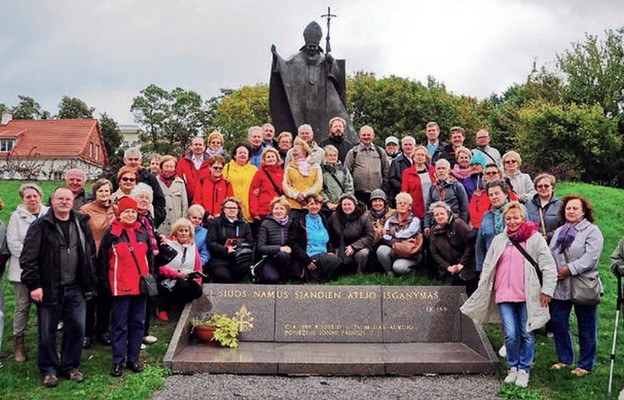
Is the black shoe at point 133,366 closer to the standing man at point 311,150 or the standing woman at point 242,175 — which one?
the standing woman at point 242,175

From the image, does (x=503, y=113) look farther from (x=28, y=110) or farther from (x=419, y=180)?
(x=28, y=110)

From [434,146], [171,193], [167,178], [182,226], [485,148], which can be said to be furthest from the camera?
[434,146]

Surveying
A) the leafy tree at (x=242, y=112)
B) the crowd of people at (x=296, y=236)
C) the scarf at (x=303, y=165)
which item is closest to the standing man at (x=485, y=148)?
the crowd of people at (x=296, y=236)

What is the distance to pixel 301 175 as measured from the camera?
9188 mm

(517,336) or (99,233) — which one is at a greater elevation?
(99,233)

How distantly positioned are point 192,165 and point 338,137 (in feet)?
8.08

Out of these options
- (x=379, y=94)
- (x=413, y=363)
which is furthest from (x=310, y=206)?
(x=379, y=94)

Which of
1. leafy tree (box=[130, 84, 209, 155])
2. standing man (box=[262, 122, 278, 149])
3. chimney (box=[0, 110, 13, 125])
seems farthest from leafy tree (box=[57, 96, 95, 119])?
standing man (box=[262, 122, 278, 149])

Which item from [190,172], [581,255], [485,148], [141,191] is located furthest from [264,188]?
[581,255]

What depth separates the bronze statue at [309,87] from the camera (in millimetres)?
12164

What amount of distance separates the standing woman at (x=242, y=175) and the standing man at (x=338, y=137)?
66.2 inches

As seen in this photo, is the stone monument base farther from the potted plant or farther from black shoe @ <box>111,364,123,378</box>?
black shoe @ <box>111,364,123,378</box>

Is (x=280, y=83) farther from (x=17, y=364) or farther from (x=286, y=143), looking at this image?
(x=17, y=364)

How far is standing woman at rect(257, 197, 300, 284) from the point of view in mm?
8406
